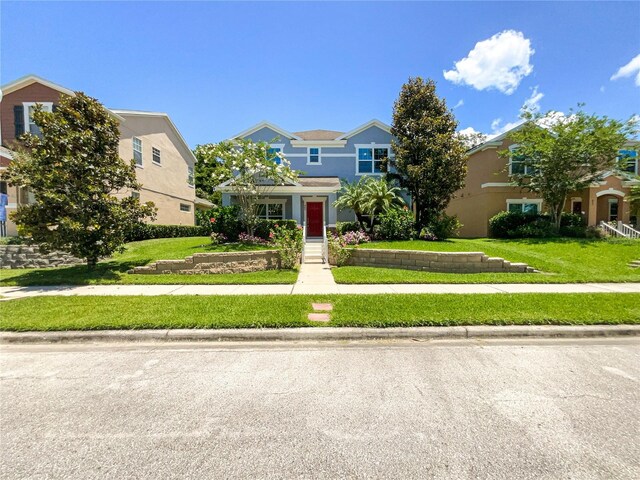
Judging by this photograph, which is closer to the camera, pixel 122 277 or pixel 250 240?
pixel 122 277

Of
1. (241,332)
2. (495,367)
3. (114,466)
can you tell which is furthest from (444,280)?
(114,466)

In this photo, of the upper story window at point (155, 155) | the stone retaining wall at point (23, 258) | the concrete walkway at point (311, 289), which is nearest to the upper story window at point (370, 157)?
the concrete walkway at point (311, 289)

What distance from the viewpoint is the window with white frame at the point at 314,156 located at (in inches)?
714

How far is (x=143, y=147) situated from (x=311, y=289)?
17.2m

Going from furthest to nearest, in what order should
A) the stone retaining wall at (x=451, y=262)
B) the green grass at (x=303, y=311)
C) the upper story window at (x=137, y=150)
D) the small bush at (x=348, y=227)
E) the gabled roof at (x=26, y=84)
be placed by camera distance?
the upper story window at (x=137, y=150) < the gabled roof at (x=26, y=84) < the small bush at (x=348, y=227) < the stone retaining wall at (x=451, y=262) < the green grass at (x=303, y=311)

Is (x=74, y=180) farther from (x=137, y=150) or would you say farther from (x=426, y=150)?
(x=426, y=150)

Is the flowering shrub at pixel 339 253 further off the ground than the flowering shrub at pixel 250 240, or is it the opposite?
the flowering shrub at pixel 250 240

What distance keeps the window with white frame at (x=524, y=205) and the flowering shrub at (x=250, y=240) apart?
1642 cm

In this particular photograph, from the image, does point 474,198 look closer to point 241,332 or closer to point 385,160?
point 385,160

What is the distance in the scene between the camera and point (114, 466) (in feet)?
6.88

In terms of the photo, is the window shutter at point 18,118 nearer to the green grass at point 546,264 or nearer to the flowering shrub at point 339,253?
the flowering shrub at point 339,253

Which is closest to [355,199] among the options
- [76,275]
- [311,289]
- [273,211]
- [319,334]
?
[273,211]

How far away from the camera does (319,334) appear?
455cm

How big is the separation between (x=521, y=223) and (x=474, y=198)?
3797mm
